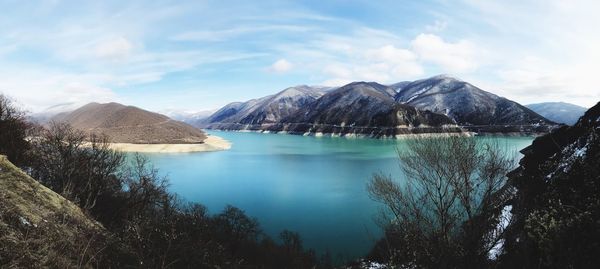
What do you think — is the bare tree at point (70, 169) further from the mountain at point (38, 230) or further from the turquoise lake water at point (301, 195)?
the mountain at point (38, 230)

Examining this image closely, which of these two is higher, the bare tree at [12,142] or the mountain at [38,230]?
the bare tree at [12,142]

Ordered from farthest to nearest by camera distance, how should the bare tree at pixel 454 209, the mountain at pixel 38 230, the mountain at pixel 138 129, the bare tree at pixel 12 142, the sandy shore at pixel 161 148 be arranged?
1. the mountain at pixel 138 129
2. the sandy shore at pixel 161 148
3. the bare tree at pixel 12 142
4. the bare tree at pixel 454 209
5. the mountain at pixel 38 230

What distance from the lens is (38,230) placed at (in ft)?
29.8

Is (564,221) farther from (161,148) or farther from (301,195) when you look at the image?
(161,148)

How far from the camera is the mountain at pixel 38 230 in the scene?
23.4 ft

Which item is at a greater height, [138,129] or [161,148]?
[138,129]

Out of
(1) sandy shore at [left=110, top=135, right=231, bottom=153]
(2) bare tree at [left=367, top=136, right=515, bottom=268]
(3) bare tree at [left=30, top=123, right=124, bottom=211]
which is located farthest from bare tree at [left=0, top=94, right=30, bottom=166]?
(1) sandy shore at [left=110, top=135, right=231, bottom=153]

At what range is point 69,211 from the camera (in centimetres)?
1288

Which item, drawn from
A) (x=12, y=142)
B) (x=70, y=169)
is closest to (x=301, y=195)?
(x=70, y=169)

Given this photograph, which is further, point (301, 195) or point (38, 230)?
point (301, 195)

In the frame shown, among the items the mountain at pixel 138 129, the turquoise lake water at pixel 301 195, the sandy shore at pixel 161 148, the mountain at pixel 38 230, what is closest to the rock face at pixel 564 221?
the turquoise lake water at pixel 301 195

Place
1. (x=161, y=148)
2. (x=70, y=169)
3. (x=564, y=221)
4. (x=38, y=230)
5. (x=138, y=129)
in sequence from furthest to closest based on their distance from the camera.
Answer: (x=138, y=129), (x=161, y=148), (x=70, y=169), (x=38, y=230), (x=564, y=221)

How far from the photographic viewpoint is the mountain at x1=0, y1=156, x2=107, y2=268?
7121 mm

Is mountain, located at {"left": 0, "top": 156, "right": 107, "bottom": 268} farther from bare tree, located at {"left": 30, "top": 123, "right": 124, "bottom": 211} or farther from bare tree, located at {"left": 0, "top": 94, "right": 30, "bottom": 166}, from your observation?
bare tree, located at {"left": 30, "top": 123, "right": 124, "bottom": 211}
